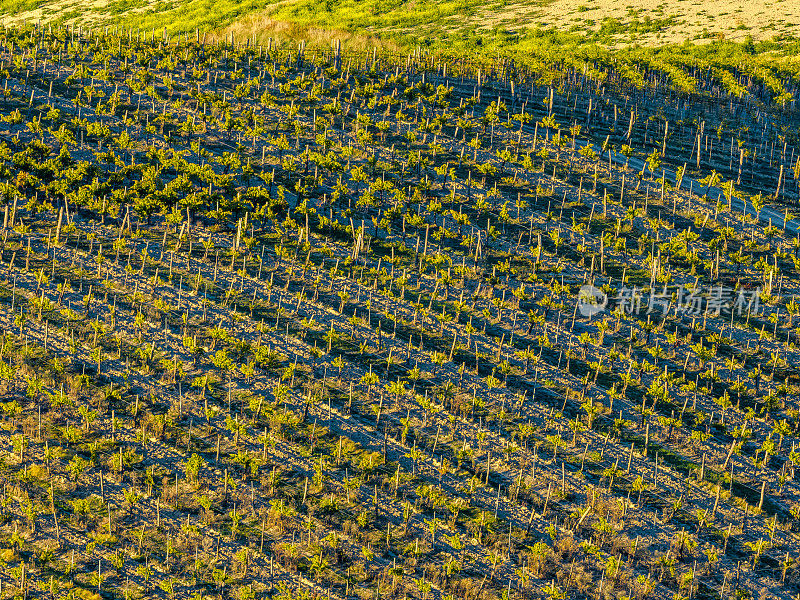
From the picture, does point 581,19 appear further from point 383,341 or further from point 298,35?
point 383,341

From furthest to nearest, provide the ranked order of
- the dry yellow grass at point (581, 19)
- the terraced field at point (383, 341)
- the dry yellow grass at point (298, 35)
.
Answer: the dry yellow grass at point (581, 19) < the dry yellow grass at point (298, 35) < the terraced field at point (383, 341)

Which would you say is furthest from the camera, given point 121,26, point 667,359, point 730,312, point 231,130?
point 121,26

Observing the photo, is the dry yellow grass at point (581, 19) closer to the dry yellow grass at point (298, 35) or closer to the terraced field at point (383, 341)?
the dry yellow grass at point (298, 35)

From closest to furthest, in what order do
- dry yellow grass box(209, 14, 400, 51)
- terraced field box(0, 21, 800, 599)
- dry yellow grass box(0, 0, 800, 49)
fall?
terraced field box(0, 21, 800, 599) → dry yellow grass box(209, 14, 400, 51) → dry yellow grass box(0, 0, 800, 49)

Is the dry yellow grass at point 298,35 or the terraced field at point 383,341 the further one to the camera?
the dry yellow grass at point 298,35

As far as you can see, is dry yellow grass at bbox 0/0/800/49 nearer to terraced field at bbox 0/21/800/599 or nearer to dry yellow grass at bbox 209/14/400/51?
dry yellow grass at bbox 209/14/400/51

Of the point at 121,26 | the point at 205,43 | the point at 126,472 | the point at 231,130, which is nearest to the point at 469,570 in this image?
the point at 126,472

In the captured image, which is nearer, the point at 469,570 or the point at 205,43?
the point at 469,570

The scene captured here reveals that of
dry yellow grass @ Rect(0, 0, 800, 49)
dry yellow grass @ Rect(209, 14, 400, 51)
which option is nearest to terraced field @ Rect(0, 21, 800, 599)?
dry yellow grass @ Rect(209, 14, 400, 51)

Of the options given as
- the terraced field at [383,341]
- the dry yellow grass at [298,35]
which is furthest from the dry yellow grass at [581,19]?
the terraced field at [383,341]

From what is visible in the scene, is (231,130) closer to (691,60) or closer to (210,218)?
(210,218)

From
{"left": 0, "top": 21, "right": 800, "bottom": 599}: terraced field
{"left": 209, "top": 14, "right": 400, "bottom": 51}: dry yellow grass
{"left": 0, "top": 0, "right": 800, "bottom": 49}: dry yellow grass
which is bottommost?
{"left": 0, "top": 21, "right": 800, "bottom": 599}: terraced field
